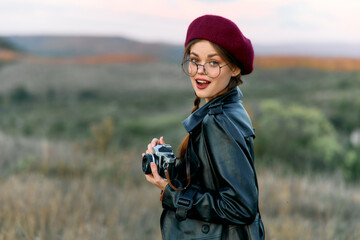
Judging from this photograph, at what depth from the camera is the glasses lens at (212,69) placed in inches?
70.4

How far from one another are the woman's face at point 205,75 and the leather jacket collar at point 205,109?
48mm

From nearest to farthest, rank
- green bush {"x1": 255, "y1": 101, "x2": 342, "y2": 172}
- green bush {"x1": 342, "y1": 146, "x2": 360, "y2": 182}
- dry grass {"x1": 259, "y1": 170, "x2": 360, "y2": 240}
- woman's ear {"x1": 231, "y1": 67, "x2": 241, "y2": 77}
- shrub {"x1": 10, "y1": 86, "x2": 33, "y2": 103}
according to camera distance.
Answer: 1. woman's ear {"x1": 231, "y1": 67, "x2": 241, "y2": 77}
2. dry grass {"x1": 259, "y1": 170, "x2": 360, "y2": 240}
3. green bush {"x1": 342, "y1": 146, "x2": 360, "y2": 182}
4. green bush {"x1": 255, "y1": 101, "x2": 342, "y2": 172}
5. shrub {"x1": 10, "y1": 86, "x2": 33, "y2": 103}

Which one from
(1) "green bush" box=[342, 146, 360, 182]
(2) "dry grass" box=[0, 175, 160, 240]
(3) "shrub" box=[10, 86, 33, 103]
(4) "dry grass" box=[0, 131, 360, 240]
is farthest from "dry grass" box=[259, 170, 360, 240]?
(3) "shrub" box=[10, 86, 33, 103]

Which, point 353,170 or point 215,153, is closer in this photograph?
point 215,153

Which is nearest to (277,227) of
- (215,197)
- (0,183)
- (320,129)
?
(215,197)

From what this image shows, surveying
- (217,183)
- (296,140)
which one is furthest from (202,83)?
(296,140)

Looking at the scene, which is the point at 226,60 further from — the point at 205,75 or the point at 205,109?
the point at 205,109

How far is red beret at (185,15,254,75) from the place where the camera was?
1.73m

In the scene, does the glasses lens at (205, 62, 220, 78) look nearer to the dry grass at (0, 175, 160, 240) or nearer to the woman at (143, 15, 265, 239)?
the woman at (143, 15, 265, 239)

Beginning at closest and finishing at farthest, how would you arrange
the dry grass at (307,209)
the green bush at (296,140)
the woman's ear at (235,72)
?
the woman's ear at (235,72) < the dry grass at (307,209) < the green bush at (296,140)

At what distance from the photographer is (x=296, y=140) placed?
31.6 feet

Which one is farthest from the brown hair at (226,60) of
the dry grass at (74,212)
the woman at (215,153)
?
the dry grass at (74,212)

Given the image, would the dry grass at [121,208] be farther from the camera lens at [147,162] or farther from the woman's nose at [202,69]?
the woman's nose at [202,69]

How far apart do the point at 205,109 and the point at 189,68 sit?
230mm
